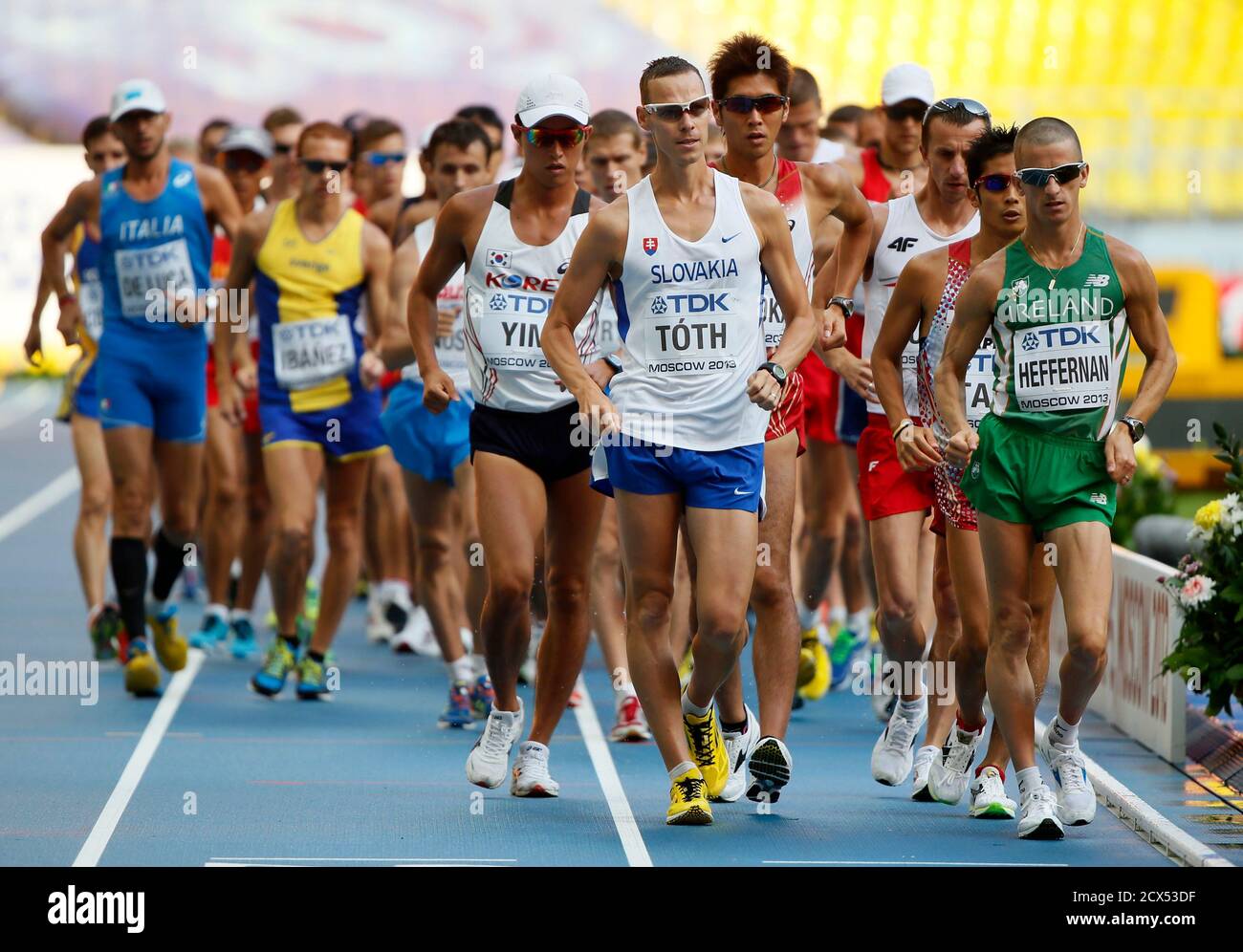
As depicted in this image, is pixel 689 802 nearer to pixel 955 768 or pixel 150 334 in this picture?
pixel 955 768

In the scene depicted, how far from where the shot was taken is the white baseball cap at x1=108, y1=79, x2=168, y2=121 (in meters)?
10.2

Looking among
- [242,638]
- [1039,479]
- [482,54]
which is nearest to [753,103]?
[1039,479]

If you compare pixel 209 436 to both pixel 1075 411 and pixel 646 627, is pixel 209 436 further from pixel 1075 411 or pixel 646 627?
pixel 1075 411

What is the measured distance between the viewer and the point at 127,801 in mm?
7727

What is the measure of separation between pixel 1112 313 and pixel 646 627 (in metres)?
1.78

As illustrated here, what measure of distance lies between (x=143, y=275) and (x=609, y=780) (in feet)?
12.4

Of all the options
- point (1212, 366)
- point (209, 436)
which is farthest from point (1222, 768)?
point (1212, 366)

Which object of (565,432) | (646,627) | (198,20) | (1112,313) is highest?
(198,20)

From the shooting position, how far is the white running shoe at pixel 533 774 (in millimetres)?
7828

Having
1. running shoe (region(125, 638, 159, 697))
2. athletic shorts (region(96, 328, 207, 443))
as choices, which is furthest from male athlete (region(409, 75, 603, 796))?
athletic shorts (region(96, 328, 207, 443))

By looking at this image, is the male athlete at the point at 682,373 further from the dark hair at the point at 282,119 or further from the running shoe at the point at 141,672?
the dark hair at the point at 282,119

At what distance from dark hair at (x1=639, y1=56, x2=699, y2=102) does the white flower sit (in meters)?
2.55

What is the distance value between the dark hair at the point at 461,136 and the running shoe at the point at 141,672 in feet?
8.73

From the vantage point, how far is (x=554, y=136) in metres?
7.69
